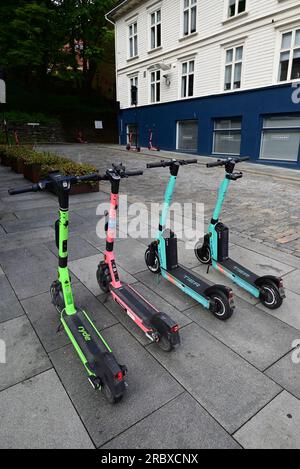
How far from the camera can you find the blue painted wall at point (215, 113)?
43.8 feet

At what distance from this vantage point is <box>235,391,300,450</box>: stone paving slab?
200 centimetres

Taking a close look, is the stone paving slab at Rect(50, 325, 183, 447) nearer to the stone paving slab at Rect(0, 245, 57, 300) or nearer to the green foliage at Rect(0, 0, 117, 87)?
the stone paving slab at Rect(0, 245, 57, 300)

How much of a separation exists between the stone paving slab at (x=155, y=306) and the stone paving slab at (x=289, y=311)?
954mm

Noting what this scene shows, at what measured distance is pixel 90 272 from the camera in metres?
4.30

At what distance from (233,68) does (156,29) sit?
24.8ft

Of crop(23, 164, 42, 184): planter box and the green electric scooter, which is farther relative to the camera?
crop(23, 164, 42, 184): planter box

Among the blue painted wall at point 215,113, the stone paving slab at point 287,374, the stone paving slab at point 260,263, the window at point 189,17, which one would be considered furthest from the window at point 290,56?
the stone paving slab at point 287,374

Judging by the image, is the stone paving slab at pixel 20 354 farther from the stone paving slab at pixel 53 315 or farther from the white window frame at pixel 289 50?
the white window frame at pixel 289 50

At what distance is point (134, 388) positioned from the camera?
2418 mm

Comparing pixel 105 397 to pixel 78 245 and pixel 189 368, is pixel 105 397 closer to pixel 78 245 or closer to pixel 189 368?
pixel 189 368

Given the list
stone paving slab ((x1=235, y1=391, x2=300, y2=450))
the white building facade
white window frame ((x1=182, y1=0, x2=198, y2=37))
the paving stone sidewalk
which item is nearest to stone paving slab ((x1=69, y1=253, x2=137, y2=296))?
the paving stone sidewalk

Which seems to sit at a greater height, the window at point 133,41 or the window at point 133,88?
the window at point 133,41

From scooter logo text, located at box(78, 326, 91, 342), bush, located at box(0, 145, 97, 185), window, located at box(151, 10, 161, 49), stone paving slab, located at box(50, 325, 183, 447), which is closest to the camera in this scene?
stone paving slab, located at box(50, 325, 183, 447)

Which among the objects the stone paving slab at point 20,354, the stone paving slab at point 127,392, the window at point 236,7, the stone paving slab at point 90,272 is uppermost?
the window at point 236,7
